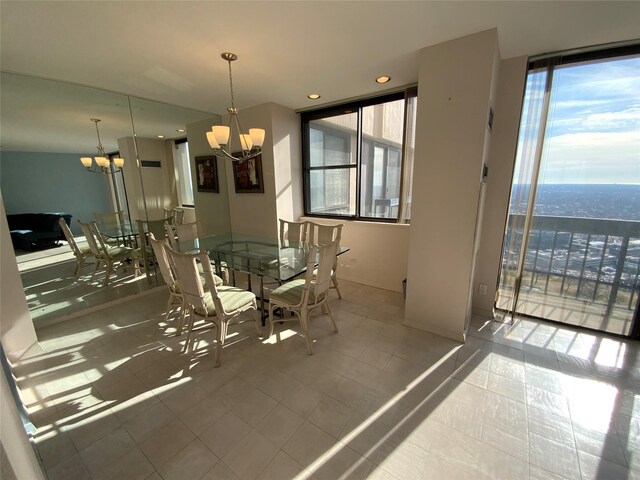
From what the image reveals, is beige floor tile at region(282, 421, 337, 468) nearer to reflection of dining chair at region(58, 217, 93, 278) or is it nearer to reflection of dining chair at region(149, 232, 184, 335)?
reflection of dining chair at region(149, 232, 184, 335)

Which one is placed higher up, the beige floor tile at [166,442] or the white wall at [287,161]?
the white wall at [287,161]

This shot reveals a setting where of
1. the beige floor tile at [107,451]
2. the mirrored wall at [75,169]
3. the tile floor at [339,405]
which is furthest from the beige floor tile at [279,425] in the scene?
the mirrored wall at [75,169]

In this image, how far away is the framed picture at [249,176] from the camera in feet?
12.3

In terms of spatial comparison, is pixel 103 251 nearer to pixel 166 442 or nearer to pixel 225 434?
pixel 166 442

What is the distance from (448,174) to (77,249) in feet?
13.8

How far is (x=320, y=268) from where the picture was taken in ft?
7.14

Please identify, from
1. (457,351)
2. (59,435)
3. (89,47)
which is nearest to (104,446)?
(59,435)

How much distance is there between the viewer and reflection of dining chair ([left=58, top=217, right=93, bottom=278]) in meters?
2.84

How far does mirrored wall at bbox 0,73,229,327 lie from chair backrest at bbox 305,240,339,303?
103 inches

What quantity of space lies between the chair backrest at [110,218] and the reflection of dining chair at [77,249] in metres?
0.28

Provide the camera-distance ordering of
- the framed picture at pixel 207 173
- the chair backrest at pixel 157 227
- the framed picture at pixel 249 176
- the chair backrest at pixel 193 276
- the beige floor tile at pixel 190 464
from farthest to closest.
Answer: the framed picture at pixel 207 173 < the framed picture at pixel 249 176 < the chair backrest at pixel 157 227 < the chair backrest at pixel 193 276 < the beige floor tile at pixel 190 464

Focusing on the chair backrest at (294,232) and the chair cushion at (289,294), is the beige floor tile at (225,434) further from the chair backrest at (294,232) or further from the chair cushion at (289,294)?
the chair backrest at (294,232)

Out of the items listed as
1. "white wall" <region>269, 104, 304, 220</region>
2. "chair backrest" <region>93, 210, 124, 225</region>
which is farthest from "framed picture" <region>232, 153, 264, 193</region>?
"chair backrest" <region>93, 210, 124, 225</region>

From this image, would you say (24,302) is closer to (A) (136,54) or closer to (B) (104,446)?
(B) (104,446)
